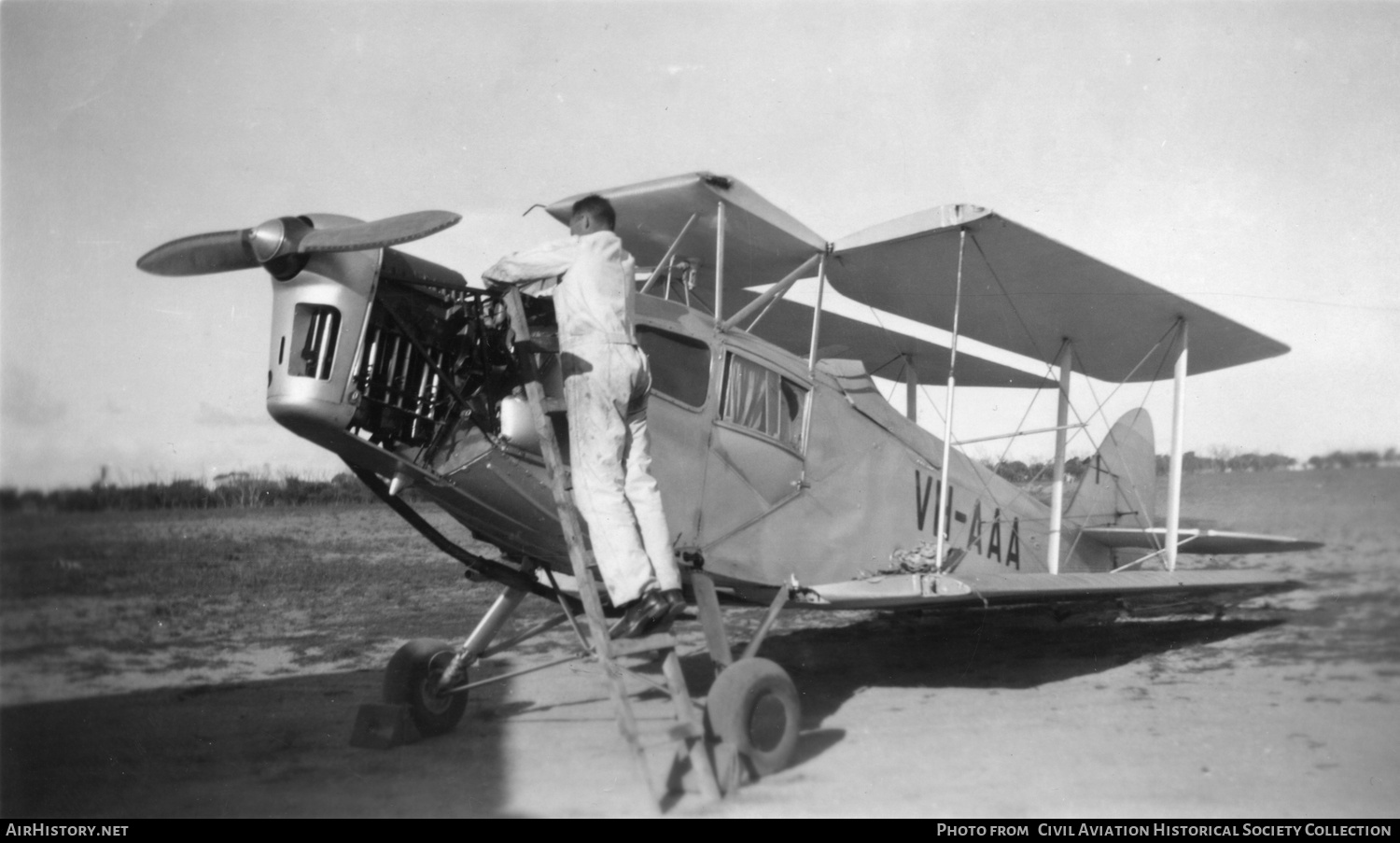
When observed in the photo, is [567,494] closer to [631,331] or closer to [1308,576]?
[631,331]

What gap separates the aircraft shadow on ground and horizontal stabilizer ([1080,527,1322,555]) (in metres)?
6.95

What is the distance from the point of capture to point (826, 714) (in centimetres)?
671

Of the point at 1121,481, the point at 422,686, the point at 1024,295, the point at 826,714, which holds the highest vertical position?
the point at 1024,295

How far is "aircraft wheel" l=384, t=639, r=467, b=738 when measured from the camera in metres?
5.99

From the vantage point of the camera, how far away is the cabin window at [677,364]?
Answer: 18.8ft

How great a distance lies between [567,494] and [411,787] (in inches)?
69.5

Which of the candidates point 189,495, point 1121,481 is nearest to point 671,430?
point 1121,481

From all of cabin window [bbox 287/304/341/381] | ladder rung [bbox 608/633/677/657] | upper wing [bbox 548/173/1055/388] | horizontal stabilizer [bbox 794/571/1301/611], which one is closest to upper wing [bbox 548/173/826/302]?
upper wing [bbox 548/173/1055/388]

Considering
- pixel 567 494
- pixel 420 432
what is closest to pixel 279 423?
pixel 420 432

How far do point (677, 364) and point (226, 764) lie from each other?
11.8ft

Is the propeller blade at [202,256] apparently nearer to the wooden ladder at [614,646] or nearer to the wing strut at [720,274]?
the wooden ladder at [614,646]

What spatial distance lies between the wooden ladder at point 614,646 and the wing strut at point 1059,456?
16.9 feet

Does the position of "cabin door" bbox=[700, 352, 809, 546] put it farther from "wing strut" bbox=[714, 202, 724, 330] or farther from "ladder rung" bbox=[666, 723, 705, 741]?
"ladder rung" bbox=[666, 723, 705, 741]

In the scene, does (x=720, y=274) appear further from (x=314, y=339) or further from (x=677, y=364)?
(x=314, y=339)
